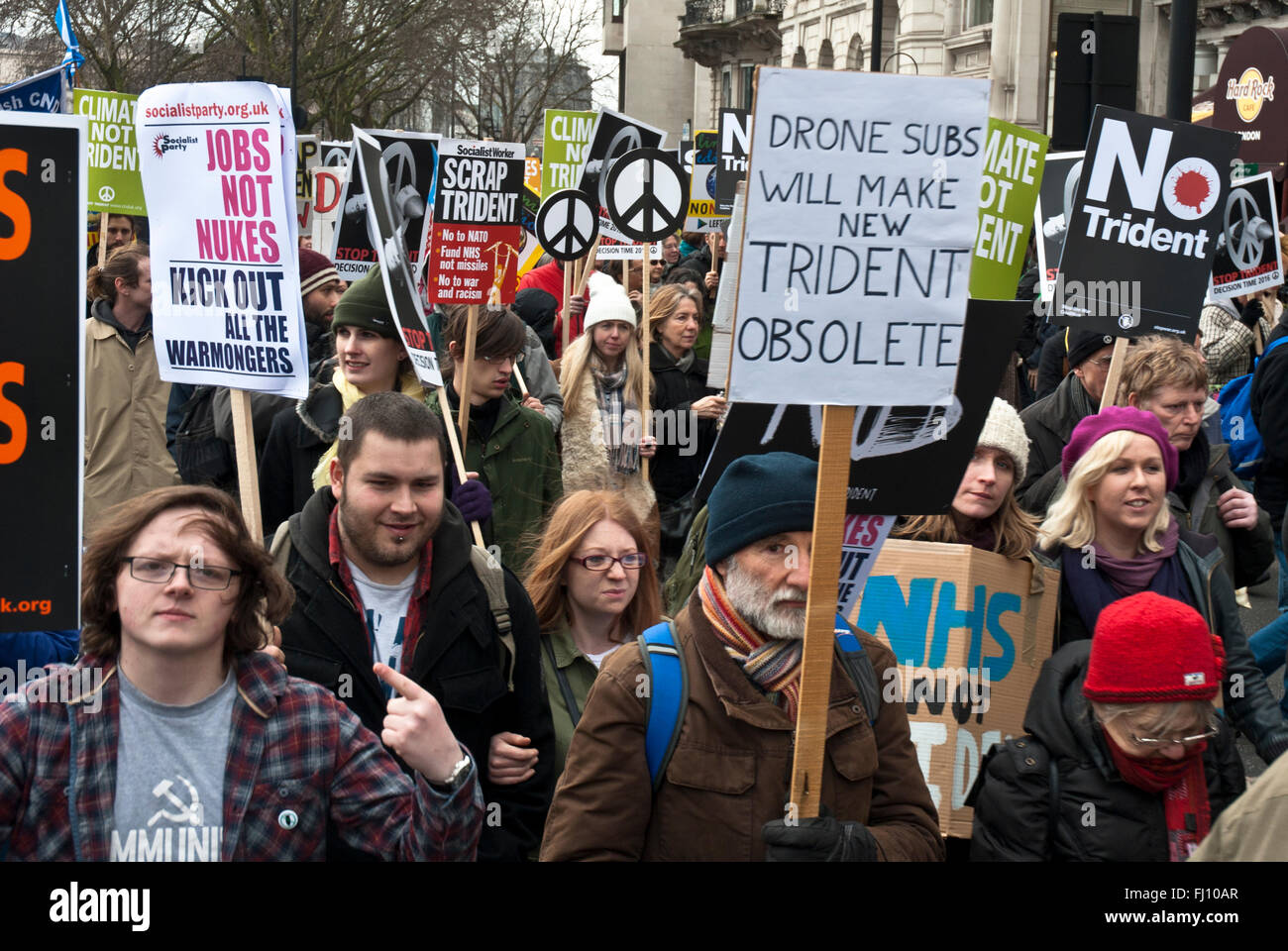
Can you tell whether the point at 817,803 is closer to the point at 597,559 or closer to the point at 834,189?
the point at 834,189

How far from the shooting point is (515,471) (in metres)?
6.05

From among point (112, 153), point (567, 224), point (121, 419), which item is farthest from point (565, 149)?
point (121, 419)

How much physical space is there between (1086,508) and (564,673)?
1.50m

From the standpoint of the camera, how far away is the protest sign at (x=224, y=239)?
4141 millimetres

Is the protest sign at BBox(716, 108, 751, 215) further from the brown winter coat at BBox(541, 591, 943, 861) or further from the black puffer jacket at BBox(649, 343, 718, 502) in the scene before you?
the brown winter coat at BBox(541, 591, 943, 861)

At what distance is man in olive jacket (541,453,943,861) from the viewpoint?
114 inches

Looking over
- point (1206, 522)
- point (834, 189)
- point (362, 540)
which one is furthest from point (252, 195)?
point (1206, 522)

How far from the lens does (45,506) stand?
3.12 meters

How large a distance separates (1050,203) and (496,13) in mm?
37186

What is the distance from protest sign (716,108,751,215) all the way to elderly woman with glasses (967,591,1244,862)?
9.82 metres

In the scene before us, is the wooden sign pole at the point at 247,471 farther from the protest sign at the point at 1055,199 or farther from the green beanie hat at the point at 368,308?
the protest sign at the point at 1055,199

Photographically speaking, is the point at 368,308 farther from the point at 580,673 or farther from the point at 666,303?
the point at 666,303

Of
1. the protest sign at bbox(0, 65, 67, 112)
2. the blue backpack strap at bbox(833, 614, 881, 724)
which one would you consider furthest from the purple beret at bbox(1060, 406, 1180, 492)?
the protest sign at bbox(0, 65, 67, 112)
